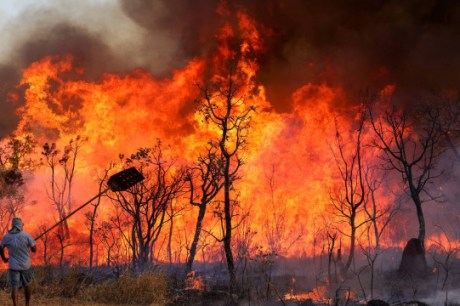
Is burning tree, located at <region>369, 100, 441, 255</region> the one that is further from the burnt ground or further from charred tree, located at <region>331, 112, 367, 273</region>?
the burnt ground

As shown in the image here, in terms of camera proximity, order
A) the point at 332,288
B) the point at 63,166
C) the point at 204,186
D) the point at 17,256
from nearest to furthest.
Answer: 1. the point at 17,256
2. the point at 332,288
3. the point at 204,186
4. the point at 63,166

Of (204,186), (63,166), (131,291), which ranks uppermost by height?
(63,166)

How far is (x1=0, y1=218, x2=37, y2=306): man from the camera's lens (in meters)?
12.1

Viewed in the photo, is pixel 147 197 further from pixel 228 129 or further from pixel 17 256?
pixel 17 256

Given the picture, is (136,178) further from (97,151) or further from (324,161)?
(97,151)

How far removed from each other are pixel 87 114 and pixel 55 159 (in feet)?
18.9

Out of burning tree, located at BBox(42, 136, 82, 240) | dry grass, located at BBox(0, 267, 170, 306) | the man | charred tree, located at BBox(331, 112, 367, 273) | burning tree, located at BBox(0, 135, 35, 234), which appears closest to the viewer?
the man

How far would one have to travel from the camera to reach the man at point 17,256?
1210 cm

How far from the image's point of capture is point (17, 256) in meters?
12.1

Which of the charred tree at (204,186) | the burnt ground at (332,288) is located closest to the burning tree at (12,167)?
the charred tree at (204,186)

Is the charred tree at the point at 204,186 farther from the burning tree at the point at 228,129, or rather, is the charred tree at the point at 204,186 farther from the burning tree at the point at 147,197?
the burning tree at the point at 147,197

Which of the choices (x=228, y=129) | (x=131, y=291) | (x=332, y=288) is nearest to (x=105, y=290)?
(x=131, y=291)

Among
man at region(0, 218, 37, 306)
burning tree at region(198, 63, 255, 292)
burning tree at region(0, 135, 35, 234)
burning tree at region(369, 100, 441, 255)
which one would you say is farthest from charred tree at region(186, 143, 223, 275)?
burning tree at region(0, 135, 35, 234)

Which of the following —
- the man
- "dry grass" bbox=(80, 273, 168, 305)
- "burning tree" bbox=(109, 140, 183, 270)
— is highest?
"burning tree" bbox=(109, 140, 183, 270)
